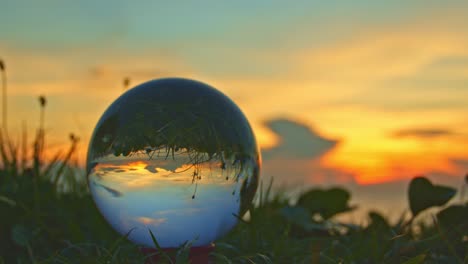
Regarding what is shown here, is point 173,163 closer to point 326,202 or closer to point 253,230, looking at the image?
point 253,230

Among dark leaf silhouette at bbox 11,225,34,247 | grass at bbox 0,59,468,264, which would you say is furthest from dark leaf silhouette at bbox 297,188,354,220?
A: dark leaf silhouette at bbox 11,225,34,247

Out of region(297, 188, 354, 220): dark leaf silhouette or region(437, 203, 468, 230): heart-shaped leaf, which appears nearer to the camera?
region(437, 203, 468, 230): heart-shaped leaf

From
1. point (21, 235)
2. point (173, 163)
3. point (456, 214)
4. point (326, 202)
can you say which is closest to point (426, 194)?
point (456, 214)

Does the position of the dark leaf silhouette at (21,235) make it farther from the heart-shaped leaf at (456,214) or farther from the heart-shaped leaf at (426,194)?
the heart-shaped leaf at (456,214)

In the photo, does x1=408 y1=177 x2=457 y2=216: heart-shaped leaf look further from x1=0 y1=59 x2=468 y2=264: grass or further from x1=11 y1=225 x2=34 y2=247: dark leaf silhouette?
x1=11 y1=225 x2=34 y2=247: dark leaf silhouette

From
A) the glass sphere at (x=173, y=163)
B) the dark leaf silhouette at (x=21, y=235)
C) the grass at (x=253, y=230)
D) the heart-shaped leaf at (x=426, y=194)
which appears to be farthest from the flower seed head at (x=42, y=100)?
the heart-shaped leaf at (x=426, y=194)

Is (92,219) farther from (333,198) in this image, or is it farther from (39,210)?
(333,198)
